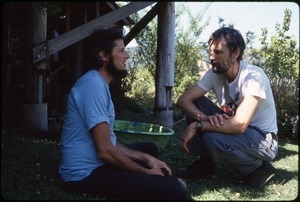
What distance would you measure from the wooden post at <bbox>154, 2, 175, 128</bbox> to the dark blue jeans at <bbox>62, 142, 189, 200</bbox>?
3.59 m

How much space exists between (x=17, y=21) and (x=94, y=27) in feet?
10.2

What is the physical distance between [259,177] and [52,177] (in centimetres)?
181

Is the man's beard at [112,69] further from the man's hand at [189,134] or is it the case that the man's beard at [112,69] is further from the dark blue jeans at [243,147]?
the dark blue jeans at [243,147]

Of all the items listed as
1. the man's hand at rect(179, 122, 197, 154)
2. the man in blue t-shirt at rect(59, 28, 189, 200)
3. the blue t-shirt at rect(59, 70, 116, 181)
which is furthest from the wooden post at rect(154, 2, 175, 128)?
the blue t-shirt at rect(59, 70, 116, 181)

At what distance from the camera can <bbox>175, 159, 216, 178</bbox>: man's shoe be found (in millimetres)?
3578

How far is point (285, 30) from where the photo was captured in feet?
38.7

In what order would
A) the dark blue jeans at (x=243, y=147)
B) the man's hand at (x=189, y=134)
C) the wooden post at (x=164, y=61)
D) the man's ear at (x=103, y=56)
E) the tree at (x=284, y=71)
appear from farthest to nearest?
1. the tree at (x=284, y=71)
2. the wooden post at (x=164, y=61)
3. the man's hand at (x=189, y=134)
4. the dark blue jeans at (x=243, y=147)
5. the man's ear at (x=103, y=56)

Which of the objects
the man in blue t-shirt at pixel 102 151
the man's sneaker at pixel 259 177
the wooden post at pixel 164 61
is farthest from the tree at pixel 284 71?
the man in blue t-shirt at pixel 102 151

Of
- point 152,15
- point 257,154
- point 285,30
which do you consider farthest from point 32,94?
point 285,30

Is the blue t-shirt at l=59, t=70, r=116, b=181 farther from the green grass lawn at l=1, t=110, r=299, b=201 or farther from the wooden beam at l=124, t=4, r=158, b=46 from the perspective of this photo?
the wooden beam at l=124, t=4, r=158, b=46

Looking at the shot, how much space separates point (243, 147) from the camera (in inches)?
129

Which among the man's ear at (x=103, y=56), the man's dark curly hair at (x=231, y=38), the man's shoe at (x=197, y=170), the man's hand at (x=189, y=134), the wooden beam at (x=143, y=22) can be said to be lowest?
the man's shoe at (x=197, y=170)

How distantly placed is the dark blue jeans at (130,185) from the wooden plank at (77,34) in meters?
2.63

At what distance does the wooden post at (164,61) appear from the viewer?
20.2ft
